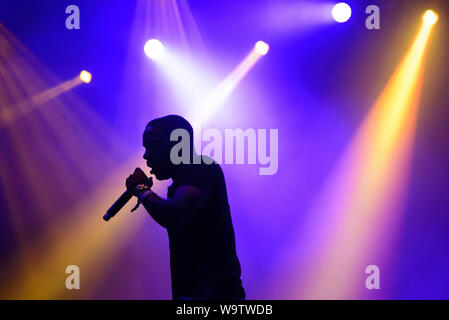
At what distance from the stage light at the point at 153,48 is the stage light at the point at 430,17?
247cm

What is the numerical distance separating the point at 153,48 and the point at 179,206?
2.62 m

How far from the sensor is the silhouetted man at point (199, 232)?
5.08 ft

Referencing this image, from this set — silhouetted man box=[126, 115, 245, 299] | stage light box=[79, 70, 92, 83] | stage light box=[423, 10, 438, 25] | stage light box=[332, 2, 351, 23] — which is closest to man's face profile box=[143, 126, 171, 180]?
silhouetted man box=[126, 115, 245, 299]

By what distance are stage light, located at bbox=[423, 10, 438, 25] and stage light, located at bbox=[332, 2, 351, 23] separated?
73 cm

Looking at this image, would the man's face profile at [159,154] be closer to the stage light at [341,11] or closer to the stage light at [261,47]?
the stage light at [261,47]

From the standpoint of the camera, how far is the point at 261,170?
12.4ft

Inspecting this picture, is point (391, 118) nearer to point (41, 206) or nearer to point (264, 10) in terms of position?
point (264, 10)

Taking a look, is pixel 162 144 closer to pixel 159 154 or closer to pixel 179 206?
pixel 159 154

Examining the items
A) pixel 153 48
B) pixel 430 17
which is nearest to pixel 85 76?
A: pixel 153 48

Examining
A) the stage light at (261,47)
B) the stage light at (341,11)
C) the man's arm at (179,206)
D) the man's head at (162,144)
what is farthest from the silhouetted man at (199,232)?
the stage light at (341,11)

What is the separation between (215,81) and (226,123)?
411 mm

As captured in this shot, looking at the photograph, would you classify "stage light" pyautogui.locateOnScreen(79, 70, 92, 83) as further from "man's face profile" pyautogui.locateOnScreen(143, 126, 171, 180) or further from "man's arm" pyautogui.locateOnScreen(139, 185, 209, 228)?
"man's arm" pyautogui.locateOnScreen(139, 185, 209, 228)

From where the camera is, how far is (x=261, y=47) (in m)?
3.83

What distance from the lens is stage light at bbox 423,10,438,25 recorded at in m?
3.82
